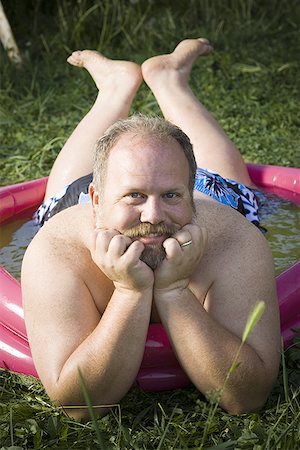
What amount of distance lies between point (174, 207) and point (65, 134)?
11.5ft

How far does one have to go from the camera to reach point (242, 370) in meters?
2.55

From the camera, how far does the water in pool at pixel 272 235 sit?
12.5 ft

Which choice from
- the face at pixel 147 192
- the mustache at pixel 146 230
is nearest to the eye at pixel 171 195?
the face at pixel 147 192

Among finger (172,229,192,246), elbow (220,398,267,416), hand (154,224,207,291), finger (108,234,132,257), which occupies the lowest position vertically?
elbow (220,398,267,416)

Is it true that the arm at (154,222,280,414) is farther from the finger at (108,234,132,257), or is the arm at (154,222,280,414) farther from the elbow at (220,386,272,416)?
the finger at (108,234,132,257)

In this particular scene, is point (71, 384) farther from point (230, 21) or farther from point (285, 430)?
point (230, 21)

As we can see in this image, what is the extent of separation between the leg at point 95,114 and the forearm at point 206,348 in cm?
161

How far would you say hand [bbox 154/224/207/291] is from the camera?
8.12 ft

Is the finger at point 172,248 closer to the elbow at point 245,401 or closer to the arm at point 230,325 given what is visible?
the arm at point 230,325

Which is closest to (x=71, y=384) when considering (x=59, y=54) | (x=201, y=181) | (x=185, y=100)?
(x=201, y=181)

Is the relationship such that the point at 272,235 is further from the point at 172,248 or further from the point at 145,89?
the point at 145,89

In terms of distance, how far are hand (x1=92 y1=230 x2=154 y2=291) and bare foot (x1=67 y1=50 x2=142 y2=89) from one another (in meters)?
2.03

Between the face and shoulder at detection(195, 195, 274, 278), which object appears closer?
the face

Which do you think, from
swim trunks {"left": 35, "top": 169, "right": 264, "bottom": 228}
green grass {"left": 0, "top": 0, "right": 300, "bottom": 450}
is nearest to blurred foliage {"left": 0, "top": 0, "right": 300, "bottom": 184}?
Result: green grass {"left": 0, "top": 0, "right": 300, "bottom": 450}
